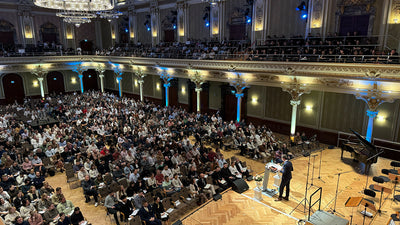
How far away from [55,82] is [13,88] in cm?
425

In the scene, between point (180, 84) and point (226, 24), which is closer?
point (226, 24)

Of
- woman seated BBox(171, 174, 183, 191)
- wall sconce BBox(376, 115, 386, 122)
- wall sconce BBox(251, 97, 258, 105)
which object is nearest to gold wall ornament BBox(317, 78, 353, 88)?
wall sconce BBox(376, 115, 386, 122)

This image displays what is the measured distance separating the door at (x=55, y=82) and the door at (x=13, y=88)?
9.17ft

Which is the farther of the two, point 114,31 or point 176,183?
point 114,31

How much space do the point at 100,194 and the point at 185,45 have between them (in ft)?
53.2

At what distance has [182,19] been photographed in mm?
24359

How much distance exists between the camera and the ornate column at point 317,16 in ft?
51.8

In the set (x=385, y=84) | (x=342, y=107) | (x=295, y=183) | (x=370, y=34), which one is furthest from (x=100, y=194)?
(x=370, y=34)

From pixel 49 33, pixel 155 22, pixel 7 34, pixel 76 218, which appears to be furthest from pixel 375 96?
pixel 7 34

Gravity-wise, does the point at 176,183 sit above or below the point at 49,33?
below

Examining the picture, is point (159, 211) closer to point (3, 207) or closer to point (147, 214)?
point (147, 214)

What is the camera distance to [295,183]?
10.3m

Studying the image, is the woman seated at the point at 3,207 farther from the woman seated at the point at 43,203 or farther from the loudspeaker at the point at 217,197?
the loudspeaker at the point at 217,197

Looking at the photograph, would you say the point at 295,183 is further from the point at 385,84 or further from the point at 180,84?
the point at 180,84
